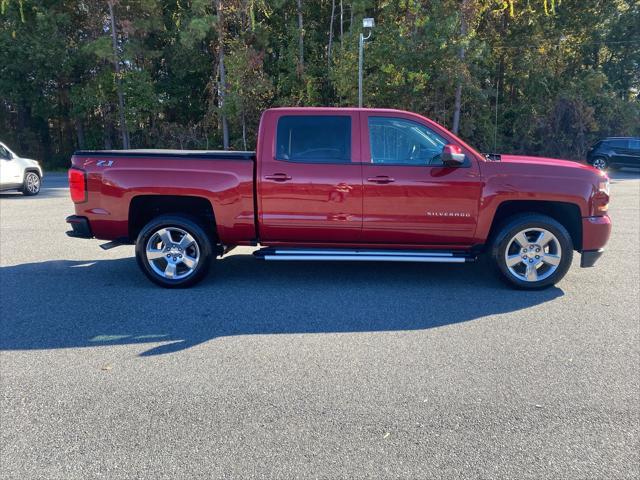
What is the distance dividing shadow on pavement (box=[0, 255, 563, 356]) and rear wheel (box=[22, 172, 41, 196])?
8.71 metres

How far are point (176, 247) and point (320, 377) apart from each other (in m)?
2.80

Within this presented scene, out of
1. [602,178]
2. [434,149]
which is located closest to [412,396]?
[434,149]

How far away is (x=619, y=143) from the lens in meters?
22.2

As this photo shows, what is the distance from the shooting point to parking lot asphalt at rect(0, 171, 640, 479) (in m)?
2.74

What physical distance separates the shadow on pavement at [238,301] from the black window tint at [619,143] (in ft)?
64.6

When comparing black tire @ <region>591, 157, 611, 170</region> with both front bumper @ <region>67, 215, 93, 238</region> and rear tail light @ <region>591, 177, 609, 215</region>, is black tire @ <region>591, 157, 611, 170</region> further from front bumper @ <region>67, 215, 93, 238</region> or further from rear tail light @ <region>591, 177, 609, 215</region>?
front bumper @ <region>67, 215, 93, 238</region>

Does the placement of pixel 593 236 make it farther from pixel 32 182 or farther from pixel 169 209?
pixel 32 182

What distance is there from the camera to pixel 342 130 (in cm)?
562

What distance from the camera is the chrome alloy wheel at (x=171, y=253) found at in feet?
18.6

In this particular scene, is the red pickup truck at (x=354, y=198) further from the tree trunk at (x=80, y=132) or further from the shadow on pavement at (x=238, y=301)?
the tree trunk at (x=80, y=132)

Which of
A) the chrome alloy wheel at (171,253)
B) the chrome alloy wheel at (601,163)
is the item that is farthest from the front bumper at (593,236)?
the chrome alloy wheel at (601,163)

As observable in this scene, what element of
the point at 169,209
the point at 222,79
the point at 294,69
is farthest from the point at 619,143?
the point at 169,209

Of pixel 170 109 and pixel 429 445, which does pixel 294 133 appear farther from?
pixel 170 109

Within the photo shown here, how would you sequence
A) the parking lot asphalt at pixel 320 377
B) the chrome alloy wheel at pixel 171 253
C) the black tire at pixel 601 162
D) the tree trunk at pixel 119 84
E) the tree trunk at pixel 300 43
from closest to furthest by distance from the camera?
the parking lot asphalt at pixel 320 377
the chrome alloy wheel at pixel 171 253
the black tire at pixel 601 162
the tree trunk at pixel 119 84
the tree trunk at pixel 300 43
